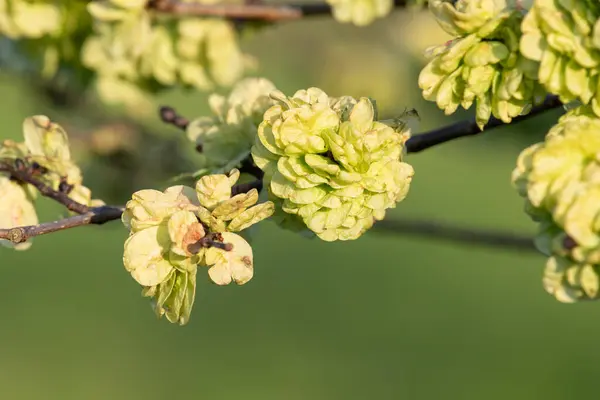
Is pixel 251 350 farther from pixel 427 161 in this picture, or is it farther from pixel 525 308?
pixel 427 161

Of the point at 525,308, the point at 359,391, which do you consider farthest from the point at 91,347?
the point at 525,308

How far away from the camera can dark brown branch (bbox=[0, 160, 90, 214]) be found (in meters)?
1.14

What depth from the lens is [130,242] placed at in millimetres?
971

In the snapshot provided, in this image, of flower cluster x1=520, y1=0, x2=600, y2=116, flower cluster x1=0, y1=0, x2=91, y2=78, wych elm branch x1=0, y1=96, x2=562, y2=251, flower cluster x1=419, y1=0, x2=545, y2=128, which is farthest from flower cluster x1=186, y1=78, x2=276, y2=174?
flower cluster x1=0, y1=0, x2=91, y2=78

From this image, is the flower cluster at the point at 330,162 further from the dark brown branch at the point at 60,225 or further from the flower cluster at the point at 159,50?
the flower cluster at the point at 159,50

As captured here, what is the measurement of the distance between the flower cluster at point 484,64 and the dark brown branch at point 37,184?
46cm

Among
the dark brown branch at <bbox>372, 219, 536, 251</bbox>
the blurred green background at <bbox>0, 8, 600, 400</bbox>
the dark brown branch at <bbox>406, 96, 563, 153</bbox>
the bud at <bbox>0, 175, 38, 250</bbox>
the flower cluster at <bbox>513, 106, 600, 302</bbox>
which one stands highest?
the flower cluster at <bbox>513, 106, 600, 302</bbox>

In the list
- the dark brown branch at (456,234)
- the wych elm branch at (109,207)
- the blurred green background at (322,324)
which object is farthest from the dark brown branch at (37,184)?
the blurred green background at (322,324)

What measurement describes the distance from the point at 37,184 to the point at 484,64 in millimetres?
593

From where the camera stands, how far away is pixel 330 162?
96cm

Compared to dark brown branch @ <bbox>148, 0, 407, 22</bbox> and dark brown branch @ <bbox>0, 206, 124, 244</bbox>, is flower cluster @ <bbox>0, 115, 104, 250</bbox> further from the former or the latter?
dark brown branch @ <bbox>148, 0, 407, 22</bbox>

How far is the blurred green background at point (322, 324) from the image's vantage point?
5027 millimetres

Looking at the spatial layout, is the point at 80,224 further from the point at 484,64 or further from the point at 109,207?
the point at 484,64

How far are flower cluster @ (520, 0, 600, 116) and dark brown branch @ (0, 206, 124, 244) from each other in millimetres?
519
